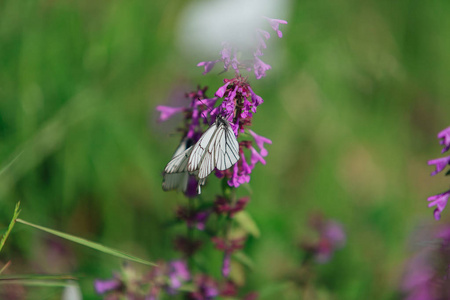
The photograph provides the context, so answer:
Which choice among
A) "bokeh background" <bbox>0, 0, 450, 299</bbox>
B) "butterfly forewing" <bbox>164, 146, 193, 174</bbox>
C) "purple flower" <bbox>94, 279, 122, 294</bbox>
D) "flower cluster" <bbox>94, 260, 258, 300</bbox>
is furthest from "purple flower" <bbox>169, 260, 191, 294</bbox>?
"butterfly forewing" <bbox>164, 146, 193, 174</bbox>

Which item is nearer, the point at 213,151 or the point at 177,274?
the point at 213,151

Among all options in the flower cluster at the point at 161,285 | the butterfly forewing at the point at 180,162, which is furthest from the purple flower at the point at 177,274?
the butterfly forewing at the point at 180,162

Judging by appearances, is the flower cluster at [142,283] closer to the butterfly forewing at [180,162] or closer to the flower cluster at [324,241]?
the butterfly forewing at [180,162]

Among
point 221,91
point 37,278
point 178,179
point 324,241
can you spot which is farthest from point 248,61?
point 324,241

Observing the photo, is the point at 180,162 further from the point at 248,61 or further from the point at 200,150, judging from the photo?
the point at 248,61

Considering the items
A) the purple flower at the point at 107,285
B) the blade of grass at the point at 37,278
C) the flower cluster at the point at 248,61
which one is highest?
the flower cluster at the point at 248,61

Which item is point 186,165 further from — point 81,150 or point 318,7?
point 318,7
